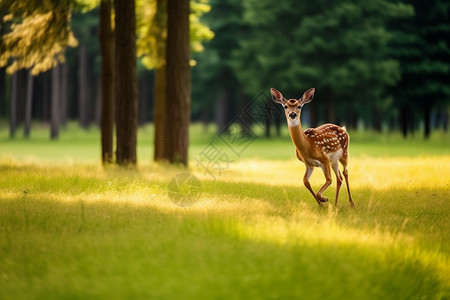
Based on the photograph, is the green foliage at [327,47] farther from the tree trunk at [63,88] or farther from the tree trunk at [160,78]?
the tree trunk at [160,78]

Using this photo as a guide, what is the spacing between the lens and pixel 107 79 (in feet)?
59.1

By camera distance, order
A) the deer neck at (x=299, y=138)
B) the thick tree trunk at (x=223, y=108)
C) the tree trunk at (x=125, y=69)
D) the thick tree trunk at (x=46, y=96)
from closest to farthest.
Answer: the deer neck at (x=299, y=138), the tree trunk at (x=125, y=69), the thick tree trunk at (x=223, y=108), the thick tree trunk at (x=46, y=96)

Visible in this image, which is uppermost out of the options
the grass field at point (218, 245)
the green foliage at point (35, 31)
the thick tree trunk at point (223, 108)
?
the green foliage at point (35, 31)

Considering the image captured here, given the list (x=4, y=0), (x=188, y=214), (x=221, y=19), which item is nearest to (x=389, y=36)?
(x=221, y=19)

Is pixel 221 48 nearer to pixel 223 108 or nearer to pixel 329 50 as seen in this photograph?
pixel 223 108

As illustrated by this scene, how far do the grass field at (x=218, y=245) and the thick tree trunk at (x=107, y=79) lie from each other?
19.9 ft

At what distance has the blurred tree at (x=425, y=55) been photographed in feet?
130

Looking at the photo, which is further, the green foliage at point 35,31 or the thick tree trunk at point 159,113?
the thick tree trunk at point 159,113

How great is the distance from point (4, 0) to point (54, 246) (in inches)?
411

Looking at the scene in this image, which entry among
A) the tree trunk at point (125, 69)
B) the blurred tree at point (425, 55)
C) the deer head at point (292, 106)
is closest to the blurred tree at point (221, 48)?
the blurred tree at point (425, 55)

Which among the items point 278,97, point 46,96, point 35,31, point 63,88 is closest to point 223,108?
point 63,88

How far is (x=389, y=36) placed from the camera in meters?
36.4

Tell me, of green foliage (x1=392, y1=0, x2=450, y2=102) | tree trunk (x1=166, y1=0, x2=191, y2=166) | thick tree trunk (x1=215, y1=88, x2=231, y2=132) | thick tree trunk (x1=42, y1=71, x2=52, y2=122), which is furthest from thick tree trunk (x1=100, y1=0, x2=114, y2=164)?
thick tree trunk (x1=42, y1=71, x2=52, y2=122)

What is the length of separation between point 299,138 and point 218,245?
269cm
